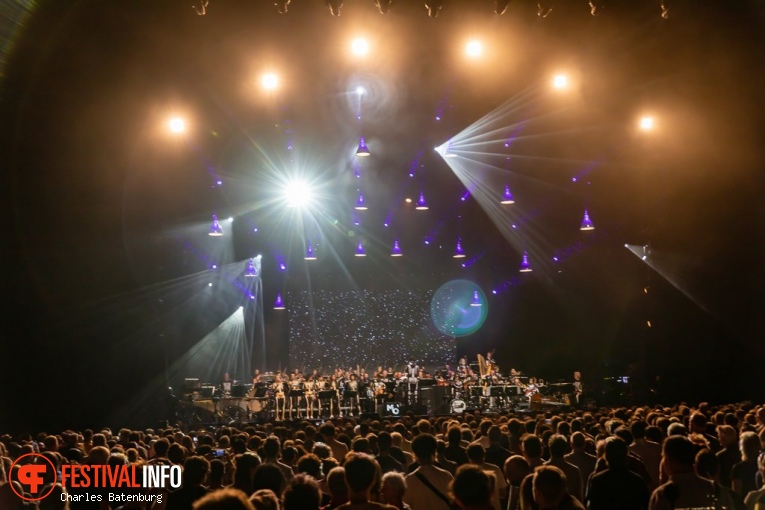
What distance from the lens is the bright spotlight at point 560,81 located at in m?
14.0

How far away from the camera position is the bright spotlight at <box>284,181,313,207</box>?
75.9 feet

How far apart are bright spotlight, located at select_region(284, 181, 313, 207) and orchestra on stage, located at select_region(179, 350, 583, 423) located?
6.43 m

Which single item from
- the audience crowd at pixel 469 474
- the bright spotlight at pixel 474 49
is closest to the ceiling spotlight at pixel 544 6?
the bright spotlight at pixel 474 49

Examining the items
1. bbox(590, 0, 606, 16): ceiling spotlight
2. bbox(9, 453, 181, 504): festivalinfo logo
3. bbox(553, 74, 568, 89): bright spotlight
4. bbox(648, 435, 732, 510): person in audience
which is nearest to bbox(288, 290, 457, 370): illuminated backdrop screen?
bbox(553, 74, 568, 89): bright spotlight

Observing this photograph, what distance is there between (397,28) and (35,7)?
544 cm

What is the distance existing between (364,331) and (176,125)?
57.7 ft

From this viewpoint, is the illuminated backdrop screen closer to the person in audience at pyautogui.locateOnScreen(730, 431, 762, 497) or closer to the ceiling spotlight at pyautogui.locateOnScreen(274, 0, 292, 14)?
the ceiling spotlight at pyautogui.locateOnScreen(274, 0, 292, 14)

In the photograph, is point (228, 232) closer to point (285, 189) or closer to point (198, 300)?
point (198, 300)

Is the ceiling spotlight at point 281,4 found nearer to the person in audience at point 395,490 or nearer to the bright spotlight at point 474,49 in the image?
the bright spotlight at point 474,49

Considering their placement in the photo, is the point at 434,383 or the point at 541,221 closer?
the point at 434,383

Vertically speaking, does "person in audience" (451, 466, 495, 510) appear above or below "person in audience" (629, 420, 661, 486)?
above

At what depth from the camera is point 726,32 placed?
40.2ft

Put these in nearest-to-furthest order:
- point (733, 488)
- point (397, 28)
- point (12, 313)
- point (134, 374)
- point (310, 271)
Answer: point (733, 488)
point (397, 28)
point (12, 313)
point (134, 374)
point (310, 271)

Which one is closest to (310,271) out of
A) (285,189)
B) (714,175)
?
(285,189)
